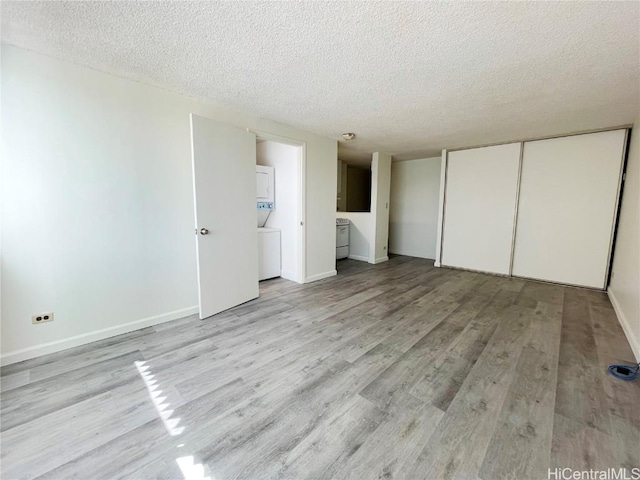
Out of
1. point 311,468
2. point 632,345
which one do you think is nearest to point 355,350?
point 311,468

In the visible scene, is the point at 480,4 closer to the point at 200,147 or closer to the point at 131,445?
the point at 200,147

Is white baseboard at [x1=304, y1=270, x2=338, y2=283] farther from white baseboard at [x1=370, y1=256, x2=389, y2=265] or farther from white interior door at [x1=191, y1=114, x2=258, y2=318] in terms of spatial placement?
white baseboard at [x1=370, y1=256, x2=389, y2=265]

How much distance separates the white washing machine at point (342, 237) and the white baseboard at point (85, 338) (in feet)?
11.1

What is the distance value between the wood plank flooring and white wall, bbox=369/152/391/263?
2.72 m

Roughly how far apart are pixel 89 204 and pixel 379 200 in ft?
14.5

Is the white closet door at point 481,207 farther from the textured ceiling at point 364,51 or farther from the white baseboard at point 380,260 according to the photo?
the textured ceiling at point 364,51

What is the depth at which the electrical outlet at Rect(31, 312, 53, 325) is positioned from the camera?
6.54 feet

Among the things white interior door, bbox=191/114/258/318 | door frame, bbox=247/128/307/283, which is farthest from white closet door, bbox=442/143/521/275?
white interior door, bbox=191/114/258/318

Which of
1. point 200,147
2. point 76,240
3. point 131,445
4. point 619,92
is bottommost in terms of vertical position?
point 131,445

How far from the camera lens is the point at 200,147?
99.2 inches

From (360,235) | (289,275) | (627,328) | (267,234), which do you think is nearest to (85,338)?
(267,234)

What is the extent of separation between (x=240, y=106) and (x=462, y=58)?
2129 mm

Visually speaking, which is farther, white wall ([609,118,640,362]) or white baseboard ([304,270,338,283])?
white baseboard ([304,270,338,283])

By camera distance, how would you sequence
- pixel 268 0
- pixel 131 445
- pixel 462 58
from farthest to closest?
pixel 462 58
pixel 268 0
pixel 131 445
